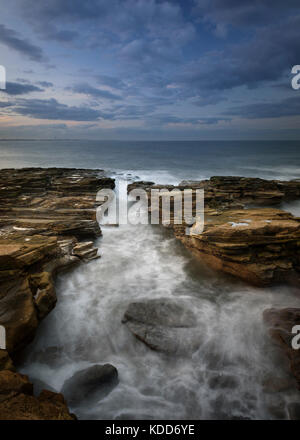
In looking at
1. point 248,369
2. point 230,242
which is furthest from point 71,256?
point 248,369

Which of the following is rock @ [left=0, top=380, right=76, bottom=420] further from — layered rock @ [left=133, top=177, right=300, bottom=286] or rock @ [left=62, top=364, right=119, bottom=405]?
layered rock @ [left=133, top=177, right=300, bottom=286]

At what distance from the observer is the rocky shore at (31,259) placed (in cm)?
317

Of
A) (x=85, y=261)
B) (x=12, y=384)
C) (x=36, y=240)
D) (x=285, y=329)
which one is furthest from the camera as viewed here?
(x=85, y=261)

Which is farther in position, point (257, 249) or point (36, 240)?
point (257, 249)

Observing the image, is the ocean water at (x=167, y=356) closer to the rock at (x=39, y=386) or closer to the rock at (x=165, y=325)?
the rock at (x=39, y=386)

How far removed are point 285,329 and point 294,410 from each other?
1529 mm

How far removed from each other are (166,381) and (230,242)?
14.3 feet

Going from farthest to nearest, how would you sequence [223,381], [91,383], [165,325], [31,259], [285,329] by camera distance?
1. [31,259]
2. [165,325]
3. [285,329]
4. [223,381]
5. [91,383]

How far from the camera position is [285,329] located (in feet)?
16.2

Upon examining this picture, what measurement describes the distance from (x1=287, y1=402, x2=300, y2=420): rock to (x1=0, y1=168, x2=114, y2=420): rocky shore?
11.8 ft

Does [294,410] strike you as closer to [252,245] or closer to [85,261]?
[252,245]

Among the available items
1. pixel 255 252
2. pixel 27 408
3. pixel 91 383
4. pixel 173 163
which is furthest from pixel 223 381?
pixel 173 163

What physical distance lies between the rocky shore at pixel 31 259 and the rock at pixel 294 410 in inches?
142

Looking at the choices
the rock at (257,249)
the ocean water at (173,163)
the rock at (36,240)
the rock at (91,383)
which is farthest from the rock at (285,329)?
the ocean water at (173,163)
